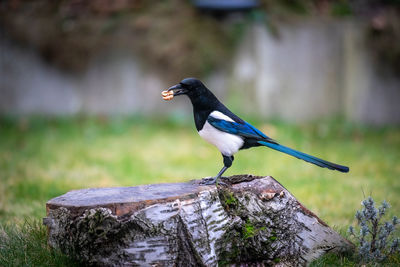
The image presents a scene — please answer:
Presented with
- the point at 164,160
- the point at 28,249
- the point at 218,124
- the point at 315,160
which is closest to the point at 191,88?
the point at 218,124

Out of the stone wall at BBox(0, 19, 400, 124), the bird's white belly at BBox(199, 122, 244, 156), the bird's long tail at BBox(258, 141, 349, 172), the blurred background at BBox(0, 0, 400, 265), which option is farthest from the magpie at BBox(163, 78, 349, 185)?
the stone wall at BBox(0, 19, 400, 124)

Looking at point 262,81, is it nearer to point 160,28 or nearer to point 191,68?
point 191,68

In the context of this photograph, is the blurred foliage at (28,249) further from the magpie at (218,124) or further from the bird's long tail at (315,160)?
the bird's long tail at (315,160)

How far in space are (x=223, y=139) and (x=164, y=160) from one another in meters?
2.96

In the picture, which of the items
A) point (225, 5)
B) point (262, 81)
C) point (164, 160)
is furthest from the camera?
point (262, 81)

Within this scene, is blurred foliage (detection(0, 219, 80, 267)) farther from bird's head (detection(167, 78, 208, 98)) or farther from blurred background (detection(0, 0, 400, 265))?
blurred background (detection(0, 0, 400, 265))

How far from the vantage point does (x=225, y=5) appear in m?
7.13

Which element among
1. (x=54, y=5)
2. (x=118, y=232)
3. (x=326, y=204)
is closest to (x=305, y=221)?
(x=118, y=232)

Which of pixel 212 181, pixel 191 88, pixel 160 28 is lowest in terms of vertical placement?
pixel 212 181

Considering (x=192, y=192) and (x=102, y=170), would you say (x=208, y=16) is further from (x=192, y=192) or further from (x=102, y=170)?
(x=192, y=192)

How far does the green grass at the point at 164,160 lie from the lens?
4.64 m

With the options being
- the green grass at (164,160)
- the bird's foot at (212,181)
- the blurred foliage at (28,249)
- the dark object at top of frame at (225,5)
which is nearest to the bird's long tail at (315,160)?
the bird's foot at (212,181)

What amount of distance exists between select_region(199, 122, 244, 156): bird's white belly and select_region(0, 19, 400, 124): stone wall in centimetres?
399

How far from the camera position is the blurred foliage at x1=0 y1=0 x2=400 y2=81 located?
281 inches
